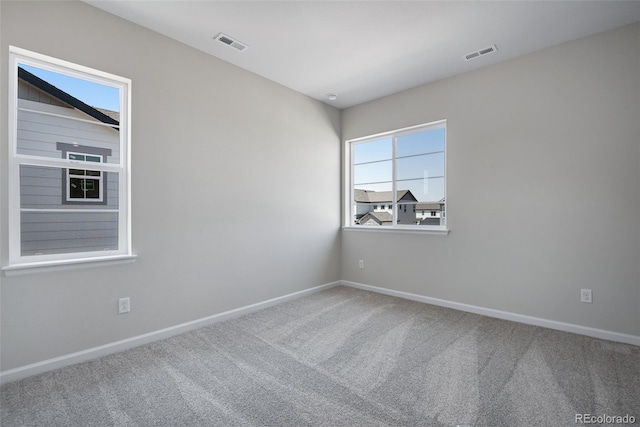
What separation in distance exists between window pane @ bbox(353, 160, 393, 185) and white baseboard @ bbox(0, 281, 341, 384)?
7.10 feet

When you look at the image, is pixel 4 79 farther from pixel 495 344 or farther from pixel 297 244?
pixel 495 344

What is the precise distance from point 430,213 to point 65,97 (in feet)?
12.3

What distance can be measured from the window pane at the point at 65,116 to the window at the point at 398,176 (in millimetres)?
3023

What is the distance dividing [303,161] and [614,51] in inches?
125

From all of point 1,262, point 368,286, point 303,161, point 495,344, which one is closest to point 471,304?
point 495,344

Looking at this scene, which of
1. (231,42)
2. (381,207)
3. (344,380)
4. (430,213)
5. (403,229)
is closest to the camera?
(344,380)

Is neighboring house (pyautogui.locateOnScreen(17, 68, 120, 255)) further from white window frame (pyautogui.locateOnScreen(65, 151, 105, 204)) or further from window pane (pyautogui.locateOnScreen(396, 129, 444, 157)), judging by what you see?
window pane (pyautogui.locateOnScreen(396, 129, 444, 157))

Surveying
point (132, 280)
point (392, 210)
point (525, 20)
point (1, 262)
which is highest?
point (525, 20)

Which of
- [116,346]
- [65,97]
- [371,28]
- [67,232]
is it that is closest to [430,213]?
[371,28]

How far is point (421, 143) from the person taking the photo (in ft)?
12.6

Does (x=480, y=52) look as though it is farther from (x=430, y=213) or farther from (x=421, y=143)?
(x=430, y=213)

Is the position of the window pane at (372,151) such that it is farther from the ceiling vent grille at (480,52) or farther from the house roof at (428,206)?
the ceiling vent grille at (480,52)

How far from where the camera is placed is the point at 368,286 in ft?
13.9

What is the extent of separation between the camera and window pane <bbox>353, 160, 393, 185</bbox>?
13.7 feet
